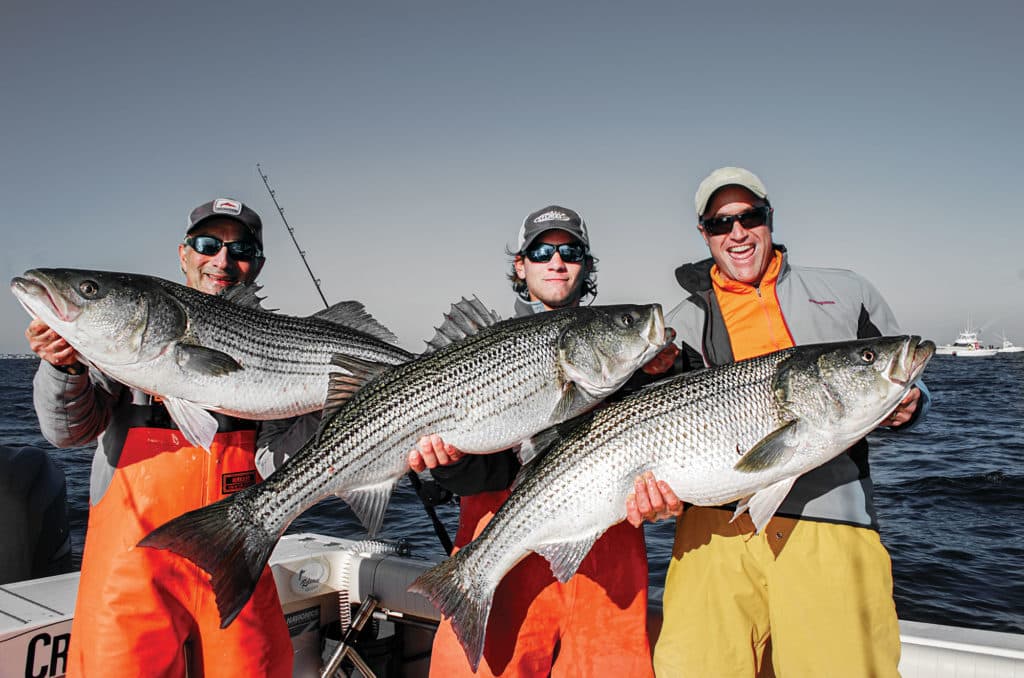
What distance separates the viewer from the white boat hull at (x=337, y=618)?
177 inches

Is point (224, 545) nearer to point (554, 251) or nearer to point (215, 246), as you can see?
point (215, 246)

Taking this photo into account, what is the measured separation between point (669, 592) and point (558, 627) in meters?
0.69

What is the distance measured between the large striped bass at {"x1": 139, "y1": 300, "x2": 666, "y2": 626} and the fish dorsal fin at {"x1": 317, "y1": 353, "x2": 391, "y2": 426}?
37 mm

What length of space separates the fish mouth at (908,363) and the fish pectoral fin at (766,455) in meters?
0.69

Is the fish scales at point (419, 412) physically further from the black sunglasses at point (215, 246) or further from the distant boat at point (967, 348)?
the distant boat at point (967, 348)

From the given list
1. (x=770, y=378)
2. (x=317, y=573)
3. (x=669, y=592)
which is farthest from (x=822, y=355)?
(x=317, y=573)

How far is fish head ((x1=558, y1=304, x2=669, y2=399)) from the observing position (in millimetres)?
3830

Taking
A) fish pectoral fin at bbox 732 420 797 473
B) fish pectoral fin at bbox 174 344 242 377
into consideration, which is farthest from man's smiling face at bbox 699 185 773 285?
fish pectoral fin at bbox 174 344 242 377

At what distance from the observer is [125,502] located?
390cm

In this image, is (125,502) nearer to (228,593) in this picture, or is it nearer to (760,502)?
(228,593)

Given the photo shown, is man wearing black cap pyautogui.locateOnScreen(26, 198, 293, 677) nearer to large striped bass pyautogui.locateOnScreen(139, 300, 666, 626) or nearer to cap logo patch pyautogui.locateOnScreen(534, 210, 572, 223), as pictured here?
large striped bass pyautogui.locateOnScreen(139, 300, 666, 626)

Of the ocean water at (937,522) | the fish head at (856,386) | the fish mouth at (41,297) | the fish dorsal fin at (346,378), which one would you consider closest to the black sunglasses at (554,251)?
the fish dorsal fin at (346,378)

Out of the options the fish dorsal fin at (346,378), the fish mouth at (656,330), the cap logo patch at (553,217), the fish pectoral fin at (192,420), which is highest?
the cap logo patch at (553,217)

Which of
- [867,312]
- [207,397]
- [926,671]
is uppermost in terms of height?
[867,312]
